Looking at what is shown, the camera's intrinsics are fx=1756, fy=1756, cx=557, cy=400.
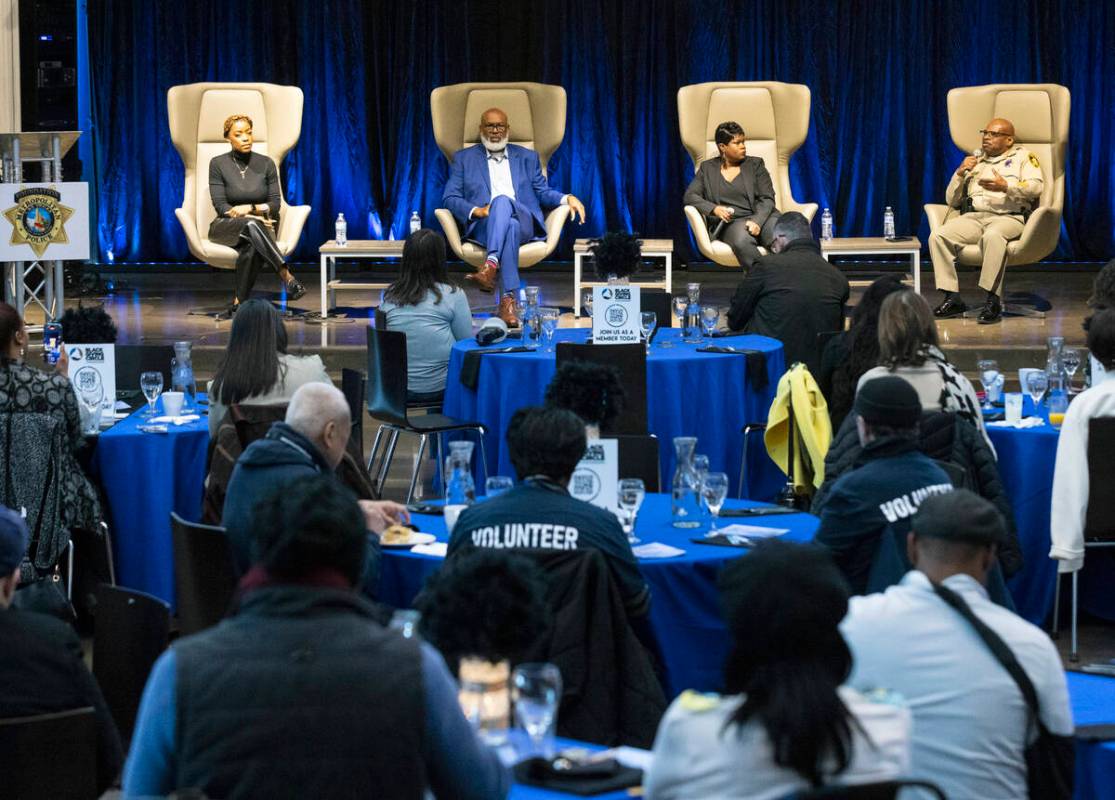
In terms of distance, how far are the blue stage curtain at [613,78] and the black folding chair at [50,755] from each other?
11.7 metres

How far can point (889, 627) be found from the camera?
2.85 metres

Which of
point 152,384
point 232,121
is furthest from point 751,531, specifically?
point 232,121

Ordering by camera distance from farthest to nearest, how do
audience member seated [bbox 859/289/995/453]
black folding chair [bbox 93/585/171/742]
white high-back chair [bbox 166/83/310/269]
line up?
1. white high-back chair [bbox 166/83/310/269]
2. audience member seated [bbox 859/289/995/453]
3. black folding chair [bbox 93/585/171/742]

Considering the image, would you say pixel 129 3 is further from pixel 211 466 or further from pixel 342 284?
pixel 211 466

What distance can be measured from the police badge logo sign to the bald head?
605cm

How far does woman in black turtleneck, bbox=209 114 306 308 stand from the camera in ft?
36.8

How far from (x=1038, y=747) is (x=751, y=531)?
176 centimetres

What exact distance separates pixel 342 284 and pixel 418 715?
903cm

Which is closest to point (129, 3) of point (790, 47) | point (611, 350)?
point (790, 47)

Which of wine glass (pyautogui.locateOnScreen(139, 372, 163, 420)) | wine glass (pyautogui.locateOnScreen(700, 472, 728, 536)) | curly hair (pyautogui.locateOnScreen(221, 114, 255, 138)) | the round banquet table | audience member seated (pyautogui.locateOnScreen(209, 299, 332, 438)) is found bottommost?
the round banquet table

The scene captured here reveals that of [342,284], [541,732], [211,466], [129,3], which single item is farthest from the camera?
[129,3]

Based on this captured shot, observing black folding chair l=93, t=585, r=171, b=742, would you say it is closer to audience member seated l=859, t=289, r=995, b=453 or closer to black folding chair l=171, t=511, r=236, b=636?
black folding chair l=171, t=511, r=236, b=636

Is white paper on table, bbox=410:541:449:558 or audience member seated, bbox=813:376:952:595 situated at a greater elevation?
audience member seated, bbox=813:376:952:595

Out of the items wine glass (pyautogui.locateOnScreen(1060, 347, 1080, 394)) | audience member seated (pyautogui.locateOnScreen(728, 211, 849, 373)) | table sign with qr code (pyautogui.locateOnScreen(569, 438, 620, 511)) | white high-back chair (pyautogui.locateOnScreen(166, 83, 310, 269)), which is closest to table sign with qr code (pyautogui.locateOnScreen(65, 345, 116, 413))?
table sign with qr code (pyautogui.locateOnScreen(569, 438, 620, 511))
